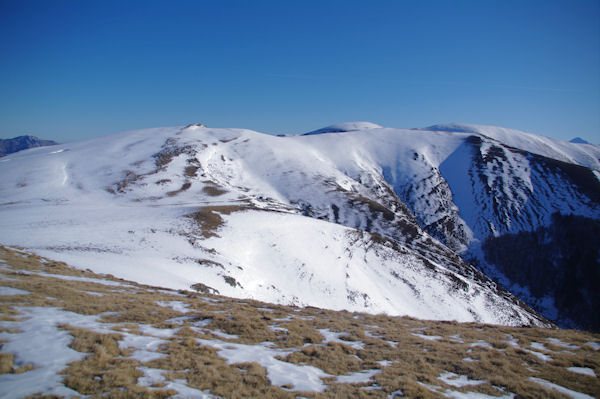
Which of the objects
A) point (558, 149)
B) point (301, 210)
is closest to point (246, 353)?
point (301, 210)

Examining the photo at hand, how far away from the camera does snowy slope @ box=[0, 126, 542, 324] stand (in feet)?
102

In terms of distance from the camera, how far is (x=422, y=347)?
12.6m

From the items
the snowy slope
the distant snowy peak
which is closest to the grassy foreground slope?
the snowy slope

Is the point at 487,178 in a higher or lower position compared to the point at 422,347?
higher

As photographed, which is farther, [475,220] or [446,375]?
[475,220]

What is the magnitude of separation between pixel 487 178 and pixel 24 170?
443 ft

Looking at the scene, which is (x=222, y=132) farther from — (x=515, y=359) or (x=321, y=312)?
(x=515, y=359)

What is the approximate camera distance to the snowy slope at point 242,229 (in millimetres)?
31062

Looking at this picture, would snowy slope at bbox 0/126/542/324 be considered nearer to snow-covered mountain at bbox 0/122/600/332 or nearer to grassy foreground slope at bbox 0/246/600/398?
snow-covered mountain at bbox 0/122/600/332

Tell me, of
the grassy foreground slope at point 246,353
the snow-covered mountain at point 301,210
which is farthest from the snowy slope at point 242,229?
the grassy foreground slope at point 246,353

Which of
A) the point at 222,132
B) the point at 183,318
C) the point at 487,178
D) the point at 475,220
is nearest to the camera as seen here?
the point at 183,318

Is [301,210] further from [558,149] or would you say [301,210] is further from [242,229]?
[558,149]

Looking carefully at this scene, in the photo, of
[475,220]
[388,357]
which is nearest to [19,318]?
[388,357]

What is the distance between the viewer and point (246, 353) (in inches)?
414
